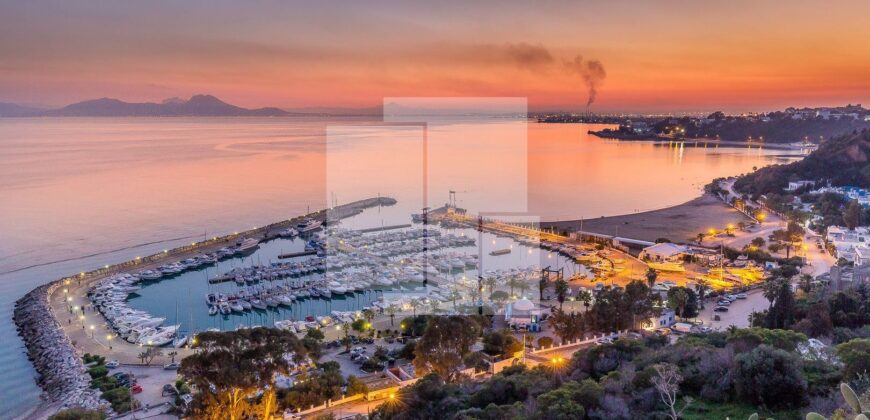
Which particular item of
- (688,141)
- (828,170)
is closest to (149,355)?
(828,170)

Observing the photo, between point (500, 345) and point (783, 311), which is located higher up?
point (783, 311)

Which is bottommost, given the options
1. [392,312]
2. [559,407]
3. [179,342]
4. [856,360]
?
[179,342]

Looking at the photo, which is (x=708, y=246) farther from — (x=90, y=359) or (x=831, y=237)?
(x=90, y=359)

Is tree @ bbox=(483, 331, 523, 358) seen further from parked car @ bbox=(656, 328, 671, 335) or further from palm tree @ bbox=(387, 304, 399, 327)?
palm tree @ bbox=(387, 304, 399, 327)

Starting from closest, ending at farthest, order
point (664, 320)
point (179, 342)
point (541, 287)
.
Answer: point (664, 320) < point (179, 342) < point (541, 287)

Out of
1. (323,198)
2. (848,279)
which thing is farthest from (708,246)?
(323,198)

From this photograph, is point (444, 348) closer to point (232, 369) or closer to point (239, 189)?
point (232, 369)
